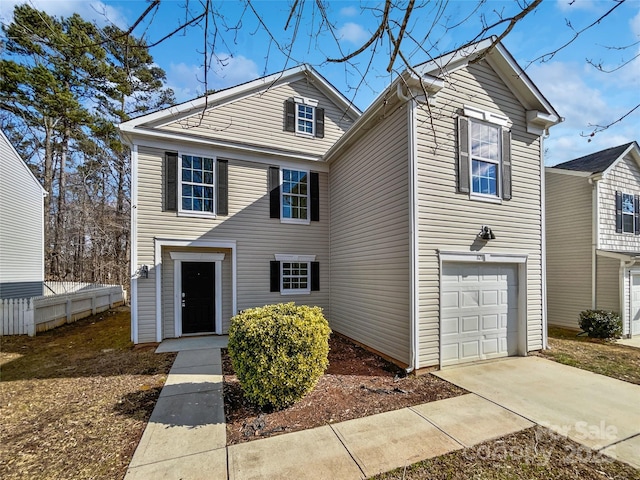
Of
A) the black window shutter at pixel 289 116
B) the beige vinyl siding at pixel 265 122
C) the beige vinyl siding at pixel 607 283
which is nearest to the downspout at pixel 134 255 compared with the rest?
the beige vinyl siding at pixel 265 122

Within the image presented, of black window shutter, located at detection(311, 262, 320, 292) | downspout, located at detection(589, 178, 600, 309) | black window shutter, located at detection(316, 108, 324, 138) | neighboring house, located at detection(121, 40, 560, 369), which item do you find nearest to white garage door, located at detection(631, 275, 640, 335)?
downspout, located at detection(589, 178, 600, 309)

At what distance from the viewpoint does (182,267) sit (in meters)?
8.20

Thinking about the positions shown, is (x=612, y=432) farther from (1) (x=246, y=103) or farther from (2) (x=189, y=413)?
(1) (x=246, y=103)

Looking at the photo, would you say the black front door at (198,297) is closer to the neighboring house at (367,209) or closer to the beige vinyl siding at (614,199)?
the neighboring house at (367,209)

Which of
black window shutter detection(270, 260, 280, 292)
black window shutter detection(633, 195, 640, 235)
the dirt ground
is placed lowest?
the dirt ground

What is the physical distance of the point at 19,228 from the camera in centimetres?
1219

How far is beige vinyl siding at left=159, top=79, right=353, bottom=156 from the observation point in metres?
8.60

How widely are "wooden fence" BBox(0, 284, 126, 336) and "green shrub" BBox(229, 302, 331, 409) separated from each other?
324 inches

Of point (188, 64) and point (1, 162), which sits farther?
point (1, 162)

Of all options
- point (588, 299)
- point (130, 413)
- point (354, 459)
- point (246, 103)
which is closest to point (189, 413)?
point (130, 413)

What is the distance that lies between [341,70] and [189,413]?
15.6 feet

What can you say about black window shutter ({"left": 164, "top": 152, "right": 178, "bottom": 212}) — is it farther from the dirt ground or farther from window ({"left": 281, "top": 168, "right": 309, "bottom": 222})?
the dirt ground

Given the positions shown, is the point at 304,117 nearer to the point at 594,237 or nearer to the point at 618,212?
the point at 594,237

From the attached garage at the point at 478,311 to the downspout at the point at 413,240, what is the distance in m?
0.64
